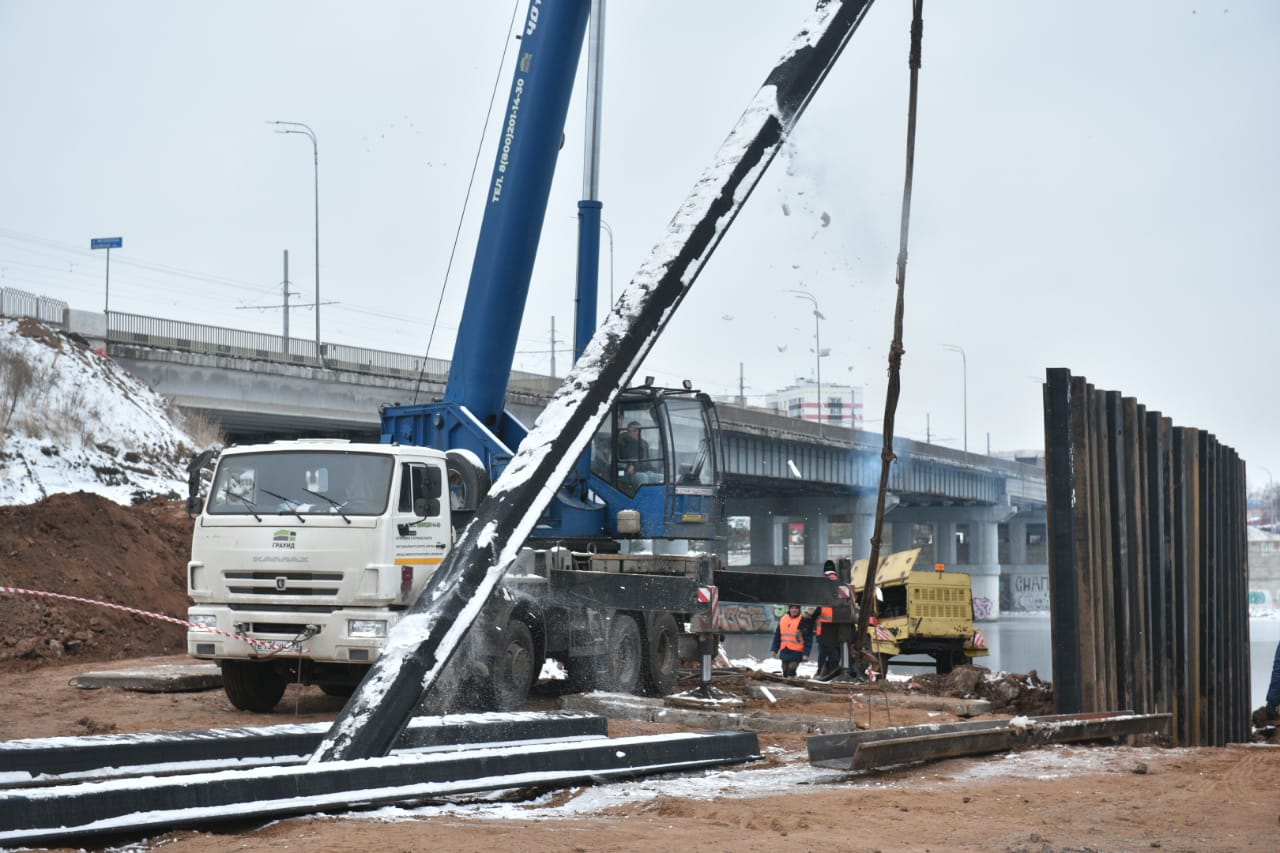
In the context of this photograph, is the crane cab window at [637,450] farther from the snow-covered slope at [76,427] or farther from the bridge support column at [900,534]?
the bridge support column at [900,534]

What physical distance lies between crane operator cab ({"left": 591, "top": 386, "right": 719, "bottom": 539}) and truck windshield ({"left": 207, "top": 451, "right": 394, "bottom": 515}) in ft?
13.5

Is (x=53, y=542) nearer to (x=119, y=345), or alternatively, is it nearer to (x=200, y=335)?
(x=119, y=345)

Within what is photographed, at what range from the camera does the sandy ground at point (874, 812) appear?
6867 mm

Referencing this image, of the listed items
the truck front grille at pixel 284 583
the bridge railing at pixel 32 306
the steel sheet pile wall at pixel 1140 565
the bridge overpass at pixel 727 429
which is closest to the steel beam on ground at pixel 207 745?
the truck front grille at pixel 284 583

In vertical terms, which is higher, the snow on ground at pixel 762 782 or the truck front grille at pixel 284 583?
the truck front grille at pixel 284 583

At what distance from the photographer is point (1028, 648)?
47.9 m

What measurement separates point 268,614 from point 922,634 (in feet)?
52.8

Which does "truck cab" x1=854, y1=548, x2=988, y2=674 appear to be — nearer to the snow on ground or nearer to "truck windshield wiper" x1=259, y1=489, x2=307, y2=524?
the snow on ground

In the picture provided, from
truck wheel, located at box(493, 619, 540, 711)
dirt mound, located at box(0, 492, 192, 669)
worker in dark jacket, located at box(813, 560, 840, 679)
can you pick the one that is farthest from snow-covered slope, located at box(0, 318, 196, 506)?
truck wheel, located at box(493, 619, 540, 711)

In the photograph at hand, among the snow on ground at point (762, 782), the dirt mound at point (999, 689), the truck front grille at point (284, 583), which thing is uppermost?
the truck front grille at point (284, 583)

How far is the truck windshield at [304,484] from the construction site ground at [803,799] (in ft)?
6.64

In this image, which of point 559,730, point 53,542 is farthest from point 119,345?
point 559,730

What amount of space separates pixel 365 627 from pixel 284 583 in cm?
88

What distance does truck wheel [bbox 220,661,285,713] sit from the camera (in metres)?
13.3
